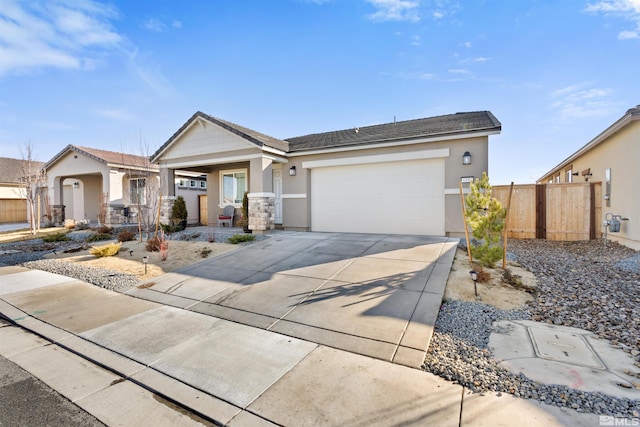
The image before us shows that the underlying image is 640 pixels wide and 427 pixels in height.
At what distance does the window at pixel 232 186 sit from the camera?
14.3 metres

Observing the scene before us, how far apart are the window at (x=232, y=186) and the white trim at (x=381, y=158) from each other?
12.9ft

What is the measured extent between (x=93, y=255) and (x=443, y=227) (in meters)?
11.2

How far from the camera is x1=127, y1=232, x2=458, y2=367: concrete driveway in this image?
3.87 m

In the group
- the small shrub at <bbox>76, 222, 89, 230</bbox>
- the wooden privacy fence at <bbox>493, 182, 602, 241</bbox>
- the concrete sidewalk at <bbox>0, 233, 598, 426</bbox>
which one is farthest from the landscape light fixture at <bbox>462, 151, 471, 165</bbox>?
the small shrub at <bbox>76, 222, 89, 230</bbox>

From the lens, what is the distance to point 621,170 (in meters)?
9.29

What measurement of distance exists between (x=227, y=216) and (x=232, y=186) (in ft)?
4.96

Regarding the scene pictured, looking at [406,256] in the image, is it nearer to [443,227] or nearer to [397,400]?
[443,227]

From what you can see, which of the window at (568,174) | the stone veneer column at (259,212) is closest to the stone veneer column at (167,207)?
the stone veneer column at (259,212)

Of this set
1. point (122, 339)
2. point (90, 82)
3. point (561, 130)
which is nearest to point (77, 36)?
point (90, 82)

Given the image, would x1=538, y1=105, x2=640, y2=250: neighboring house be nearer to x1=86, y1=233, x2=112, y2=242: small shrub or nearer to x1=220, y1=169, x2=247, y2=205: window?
x1=220, y1=169, x2=247, y2=205: window

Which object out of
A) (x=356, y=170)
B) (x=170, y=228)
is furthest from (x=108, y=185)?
(x=356, y=170)

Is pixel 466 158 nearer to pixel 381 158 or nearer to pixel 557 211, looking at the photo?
pixel 381 158

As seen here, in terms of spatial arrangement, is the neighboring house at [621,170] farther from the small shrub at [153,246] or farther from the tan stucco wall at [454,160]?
the small shrub at [153,246]

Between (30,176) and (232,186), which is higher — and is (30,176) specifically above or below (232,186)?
above
